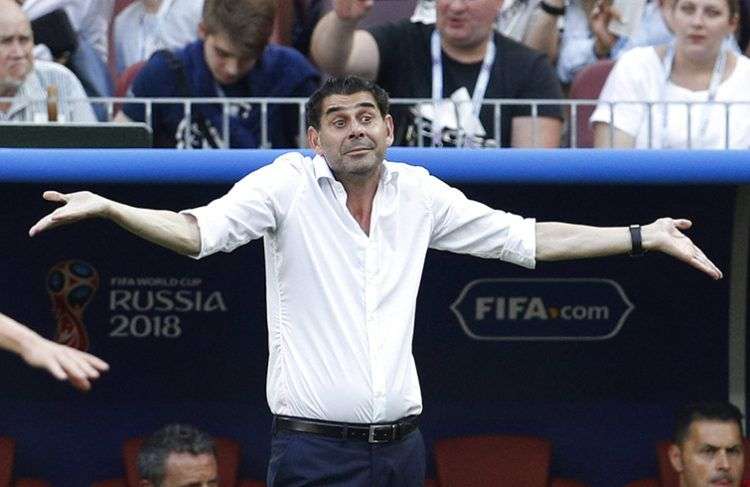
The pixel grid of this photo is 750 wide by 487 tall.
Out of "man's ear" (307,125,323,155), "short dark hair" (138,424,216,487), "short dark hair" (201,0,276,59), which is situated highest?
"short dark hair" (201,0,276,59)

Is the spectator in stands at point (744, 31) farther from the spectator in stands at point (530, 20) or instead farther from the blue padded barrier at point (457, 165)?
the blue padded barrier at point (457, 165)

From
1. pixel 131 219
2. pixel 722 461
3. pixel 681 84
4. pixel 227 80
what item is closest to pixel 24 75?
pixel 227 80

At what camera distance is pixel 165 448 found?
6012 mm

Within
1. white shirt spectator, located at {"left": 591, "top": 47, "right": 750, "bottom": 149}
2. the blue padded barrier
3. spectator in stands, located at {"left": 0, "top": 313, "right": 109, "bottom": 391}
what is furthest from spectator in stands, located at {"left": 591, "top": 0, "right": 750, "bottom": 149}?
spectator in stands, located at {"left": 0, "top": 313, "right": 109, "bottom": 391}

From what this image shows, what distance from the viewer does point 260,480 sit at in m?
6.98

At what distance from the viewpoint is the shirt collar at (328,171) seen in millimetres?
5125

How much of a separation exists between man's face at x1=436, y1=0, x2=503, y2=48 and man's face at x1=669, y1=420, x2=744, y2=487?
A: 4.99ft

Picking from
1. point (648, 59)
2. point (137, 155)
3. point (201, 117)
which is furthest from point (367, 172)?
point (648, 59)

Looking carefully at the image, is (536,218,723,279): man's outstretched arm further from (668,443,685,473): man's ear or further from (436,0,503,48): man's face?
(668,443,685,473): man's ear

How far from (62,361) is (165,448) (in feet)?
6.23

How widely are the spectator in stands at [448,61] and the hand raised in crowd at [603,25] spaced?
3.00ft

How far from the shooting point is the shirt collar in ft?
16.8

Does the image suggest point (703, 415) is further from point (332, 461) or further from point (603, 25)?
point (332, 461)

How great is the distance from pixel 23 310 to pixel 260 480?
1.06 metres
